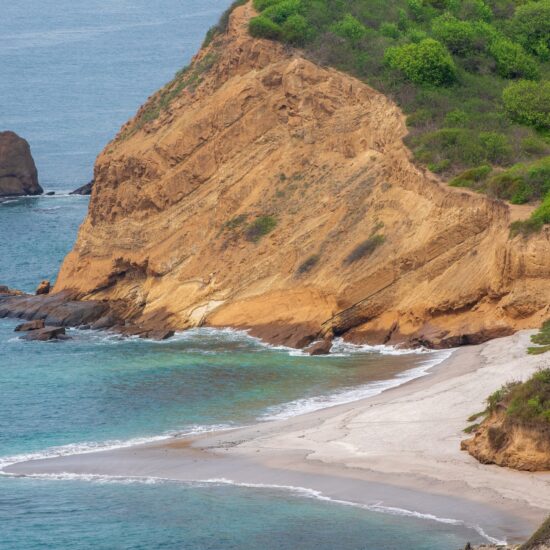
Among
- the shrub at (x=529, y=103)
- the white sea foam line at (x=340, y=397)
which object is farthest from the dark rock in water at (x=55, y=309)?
the shrub at (x=529, y=103)

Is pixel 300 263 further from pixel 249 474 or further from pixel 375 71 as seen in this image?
pixel 249 474

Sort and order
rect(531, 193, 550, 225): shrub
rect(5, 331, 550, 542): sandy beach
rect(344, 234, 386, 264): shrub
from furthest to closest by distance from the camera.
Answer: rect(344, 234, 386, 264): shrub < rect(531, 193, 550, 225): shrub < rect(5, 331, 550, 542): sandy beach

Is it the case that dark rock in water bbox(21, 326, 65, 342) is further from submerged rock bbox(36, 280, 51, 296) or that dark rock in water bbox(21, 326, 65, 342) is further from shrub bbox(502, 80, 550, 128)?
shrub bbox(502, 80, 550, 128)

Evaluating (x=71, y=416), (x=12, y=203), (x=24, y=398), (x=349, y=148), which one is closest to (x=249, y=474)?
(x=71, y=416)

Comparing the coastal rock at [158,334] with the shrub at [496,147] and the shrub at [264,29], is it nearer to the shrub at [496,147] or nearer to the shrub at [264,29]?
the shrub at [496,147]

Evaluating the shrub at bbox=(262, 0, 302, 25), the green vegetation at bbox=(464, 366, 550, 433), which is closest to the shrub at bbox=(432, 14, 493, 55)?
the shrub at bbox=(262, 0, 302, 25)

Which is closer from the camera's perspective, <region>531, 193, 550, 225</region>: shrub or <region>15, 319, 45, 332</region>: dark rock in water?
<region>531, 193, 550, 225</region>: shrub
